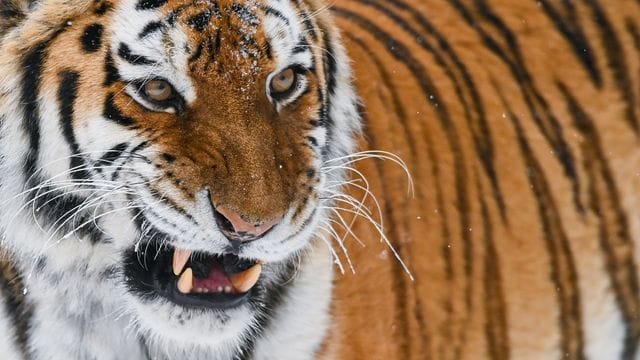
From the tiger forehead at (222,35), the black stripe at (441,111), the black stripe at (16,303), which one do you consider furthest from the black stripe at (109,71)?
the black stripe at (441,111)

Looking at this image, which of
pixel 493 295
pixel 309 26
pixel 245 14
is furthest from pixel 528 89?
pixel 245 14

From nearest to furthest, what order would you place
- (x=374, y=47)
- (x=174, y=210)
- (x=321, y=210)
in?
(x=174, y=210) < (x=321, y=210) < (x=374, y=47)

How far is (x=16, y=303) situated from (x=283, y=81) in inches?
27.6

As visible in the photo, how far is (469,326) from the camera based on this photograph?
9.24 ft

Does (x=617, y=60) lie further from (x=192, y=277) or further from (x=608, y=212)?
(x=192, y=277)

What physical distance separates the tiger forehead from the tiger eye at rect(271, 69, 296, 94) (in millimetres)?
61

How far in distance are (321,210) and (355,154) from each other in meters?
0.21

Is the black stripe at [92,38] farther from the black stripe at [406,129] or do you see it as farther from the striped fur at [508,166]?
the black stripe at [406,129]

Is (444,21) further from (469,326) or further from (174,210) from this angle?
(174,210)

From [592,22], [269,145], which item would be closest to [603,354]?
[592,22]

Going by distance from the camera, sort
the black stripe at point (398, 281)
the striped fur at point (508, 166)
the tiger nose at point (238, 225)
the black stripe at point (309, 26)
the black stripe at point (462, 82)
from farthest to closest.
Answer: the black stripe at point (462, 82) < the striped fur at point (508, 166) < the black stripe at point (398, 281) < the black stripe at point (309, 26) < the tiger nose at point (238, 225)

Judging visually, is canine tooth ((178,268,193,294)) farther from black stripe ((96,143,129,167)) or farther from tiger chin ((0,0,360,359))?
black stripe ((96,143,129,167))

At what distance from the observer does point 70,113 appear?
6.85 feet

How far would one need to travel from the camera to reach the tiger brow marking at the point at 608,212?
3041 millimetres
